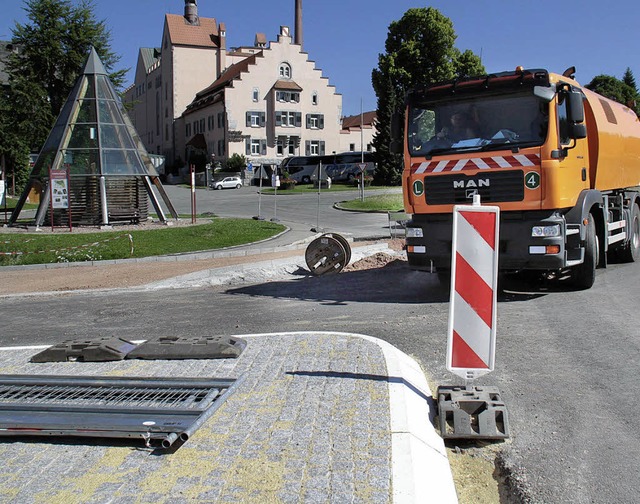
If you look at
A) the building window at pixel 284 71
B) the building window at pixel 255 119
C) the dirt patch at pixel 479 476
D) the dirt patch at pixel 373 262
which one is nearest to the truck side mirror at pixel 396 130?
the dirt patch at pixel 373 262

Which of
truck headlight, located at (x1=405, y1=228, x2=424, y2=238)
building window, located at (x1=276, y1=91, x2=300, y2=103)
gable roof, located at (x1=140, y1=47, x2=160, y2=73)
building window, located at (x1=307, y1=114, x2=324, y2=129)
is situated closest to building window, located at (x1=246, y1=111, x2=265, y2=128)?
building window, located at (x1=276, y1=91, x2=300, y2=103)

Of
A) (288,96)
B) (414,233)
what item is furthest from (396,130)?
(288,96)

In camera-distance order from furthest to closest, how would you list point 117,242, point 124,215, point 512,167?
point 124,215, point 117,242, point 512,167

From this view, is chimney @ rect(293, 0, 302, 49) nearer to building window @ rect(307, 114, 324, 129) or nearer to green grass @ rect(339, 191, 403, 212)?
building window @ rect(307, 114, 324, 129)

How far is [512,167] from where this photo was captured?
10125 millimetres

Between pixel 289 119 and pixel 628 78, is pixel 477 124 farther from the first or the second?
pixel 628 78

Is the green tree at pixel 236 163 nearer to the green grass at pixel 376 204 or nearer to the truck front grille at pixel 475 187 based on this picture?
the green grass at pixel 376 204

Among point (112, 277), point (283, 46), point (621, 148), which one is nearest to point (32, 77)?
point (283, 46)

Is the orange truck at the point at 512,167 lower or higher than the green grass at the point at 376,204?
higher

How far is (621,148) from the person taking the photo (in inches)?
545

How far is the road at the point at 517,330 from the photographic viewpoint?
15.1 ft

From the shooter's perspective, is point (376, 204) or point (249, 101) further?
point (249, 101)

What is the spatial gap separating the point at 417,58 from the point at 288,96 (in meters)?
18.8

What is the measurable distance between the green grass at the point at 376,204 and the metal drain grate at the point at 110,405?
34.6 m
